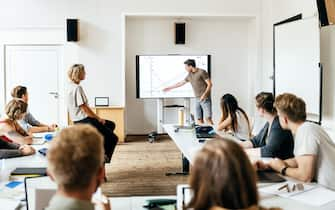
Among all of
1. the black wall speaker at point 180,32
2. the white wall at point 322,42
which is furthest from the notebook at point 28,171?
the black wall speaker at point 180,32

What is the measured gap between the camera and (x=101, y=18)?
8156 millimetres

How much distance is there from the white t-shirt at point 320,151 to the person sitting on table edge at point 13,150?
6.71ft

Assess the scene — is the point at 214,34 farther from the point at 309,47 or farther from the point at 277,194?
the point at 277,194

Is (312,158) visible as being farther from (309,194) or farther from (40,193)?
(40,193)

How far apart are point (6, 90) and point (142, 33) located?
2.79m

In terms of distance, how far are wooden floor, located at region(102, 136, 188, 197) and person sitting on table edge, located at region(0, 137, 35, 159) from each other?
1346 mm

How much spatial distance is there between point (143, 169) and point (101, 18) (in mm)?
3495

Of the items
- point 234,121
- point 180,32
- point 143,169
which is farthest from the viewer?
point 180,32

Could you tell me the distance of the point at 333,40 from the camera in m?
5.79

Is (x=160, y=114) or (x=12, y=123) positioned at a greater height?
(x=12, y=123)

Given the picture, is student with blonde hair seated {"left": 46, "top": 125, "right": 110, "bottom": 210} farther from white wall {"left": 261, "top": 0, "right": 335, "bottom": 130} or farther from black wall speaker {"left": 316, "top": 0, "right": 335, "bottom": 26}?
white wall {"left": 261, "top": 0, "right": 335, "bottom": 130}

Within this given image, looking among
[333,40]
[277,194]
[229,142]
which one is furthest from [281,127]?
[333,40]

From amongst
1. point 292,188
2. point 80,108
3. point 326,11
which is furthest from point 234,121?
point 292,188

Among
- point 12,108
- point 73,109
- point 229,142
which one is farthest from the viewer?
point 73,109
